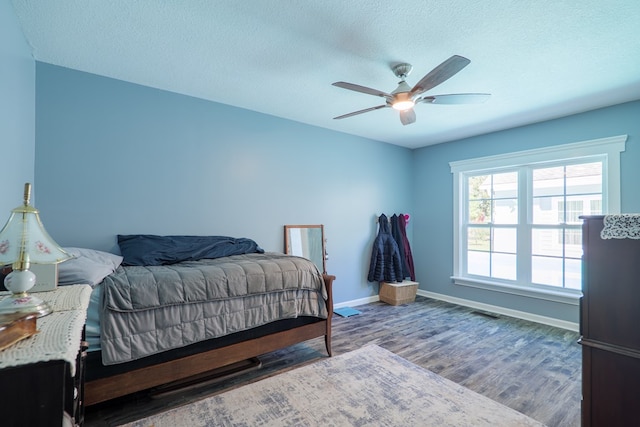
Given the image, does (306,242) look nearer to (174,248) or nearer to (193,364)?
(174,248)

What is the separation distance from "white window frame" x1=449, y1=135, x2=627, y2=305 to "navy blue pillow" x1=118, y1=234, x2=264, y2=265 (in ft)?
9.86

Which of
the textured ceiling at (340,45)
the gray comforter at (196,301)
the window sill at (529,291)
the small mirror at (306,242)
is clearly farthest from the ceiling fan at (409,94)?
the window sill at (529,291)

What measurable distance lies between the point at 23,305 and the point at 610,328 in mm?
2442

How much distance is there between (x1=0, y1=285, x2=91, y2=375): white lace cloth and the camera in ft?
2.34

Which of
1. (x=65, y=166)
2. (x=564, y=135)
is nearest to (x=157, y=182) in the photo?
(x=65, y=166)

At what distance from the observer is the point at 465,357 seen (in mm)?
2611

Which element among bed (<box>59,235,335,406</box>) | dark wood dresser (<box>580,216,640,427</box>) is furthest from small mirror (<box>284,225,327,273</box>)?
dark wood dresser (<box>580,216,640,427</box>)

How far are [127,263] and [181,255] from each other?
402 millimetres

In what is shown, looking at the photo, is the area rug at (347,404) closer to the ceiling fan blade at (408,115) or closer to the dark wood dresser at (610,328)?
the dark wood dresser at (610,328)

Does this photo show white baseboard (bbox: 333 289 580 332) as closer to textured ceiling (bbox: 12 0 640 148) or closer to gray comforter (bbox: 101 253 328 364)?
gray comforter (bbox: 101 253 328 364)

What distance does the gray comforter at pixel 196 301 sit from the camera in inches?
67.2

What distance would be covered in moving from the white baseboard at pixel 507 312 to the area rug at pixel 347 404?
2.19m

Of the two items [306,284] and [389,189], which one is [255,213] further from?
[389,189]

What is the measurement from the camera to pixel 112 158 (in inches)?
101
